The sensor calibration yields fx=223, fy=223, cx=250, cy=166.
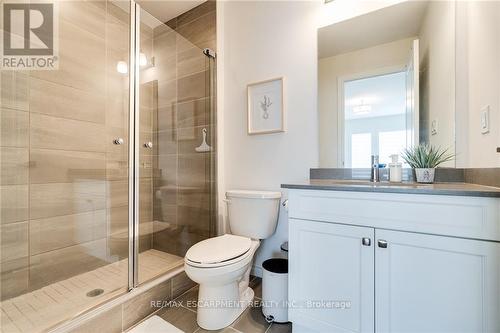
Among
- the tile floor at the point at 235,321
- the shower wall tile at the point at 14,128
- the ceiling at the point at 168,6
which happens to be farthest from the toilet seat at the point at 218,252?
the ceiling at the point at 168,6

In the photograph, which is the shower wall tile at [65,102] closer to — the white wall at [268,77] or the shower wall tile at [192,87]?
the shower wall tile at [192,87]

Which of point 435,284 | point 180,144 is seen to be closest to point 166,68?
point 180,144

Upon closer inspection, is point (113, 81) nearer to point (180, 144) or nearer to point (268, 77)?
point (180, 144)

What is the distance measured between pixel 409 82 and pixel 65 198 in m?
2.52

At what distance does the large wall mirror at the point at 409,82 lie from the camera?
3.58ft

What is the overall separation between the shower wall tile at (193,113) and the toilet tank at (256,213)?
81cm

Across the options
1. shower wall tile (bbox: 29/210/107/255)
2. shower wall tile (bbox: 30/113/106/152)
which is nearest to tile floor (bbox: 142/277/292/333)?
shower wall tile (bbox: 29/210/107/255)

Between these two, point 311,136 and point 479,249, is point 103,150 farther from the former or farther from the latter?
point 479,249

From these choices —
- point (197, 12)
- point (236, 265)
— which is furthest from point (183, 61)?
point (236, 265)

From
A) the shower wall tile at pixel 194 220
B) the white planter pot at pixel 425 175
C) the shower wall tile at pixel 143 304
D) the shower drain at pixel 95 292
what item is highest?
the white planter pot at pixel 425 175

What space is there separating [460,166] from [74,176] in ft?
8.39

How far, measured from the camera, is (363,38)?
152 cm

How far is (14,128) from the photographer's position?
1.42 meters

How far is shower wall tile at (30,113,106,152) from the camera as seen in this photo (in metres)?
1.54
